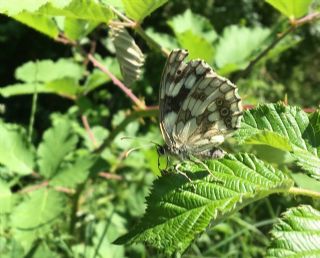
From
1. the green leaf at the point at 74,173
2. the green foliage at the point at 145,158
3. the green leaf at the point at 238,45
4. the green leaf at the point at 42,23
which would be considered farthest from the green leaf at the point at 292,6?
the green leaf at the point at 74,173

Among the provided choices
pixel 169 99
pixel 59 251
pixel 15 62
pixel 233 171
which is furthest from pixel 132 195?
pixel 15 62

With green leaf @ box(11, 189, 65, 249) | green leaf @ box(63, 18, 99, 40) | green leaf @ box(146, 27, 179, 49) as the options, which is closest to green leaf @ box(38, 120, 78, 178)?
green leaf @ box(11, 189, 65, 249)

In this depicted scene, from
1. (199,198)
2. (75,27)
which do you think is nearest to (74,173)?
(75,27)

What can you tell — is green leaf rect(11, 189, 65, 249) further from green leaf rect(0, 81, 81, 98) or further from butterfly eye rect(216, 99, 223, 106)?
butterfly eye rect(216, 99, 223, 106)

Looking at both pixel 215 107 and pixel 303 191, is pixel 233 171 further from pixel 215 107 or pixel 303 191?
pixel 215 107

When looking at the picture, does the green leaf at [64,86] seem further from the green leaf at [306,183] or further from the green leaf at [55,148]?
the green leaf at [306,183]

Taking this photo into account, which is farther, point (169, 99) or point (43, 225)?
point (43, 225)
